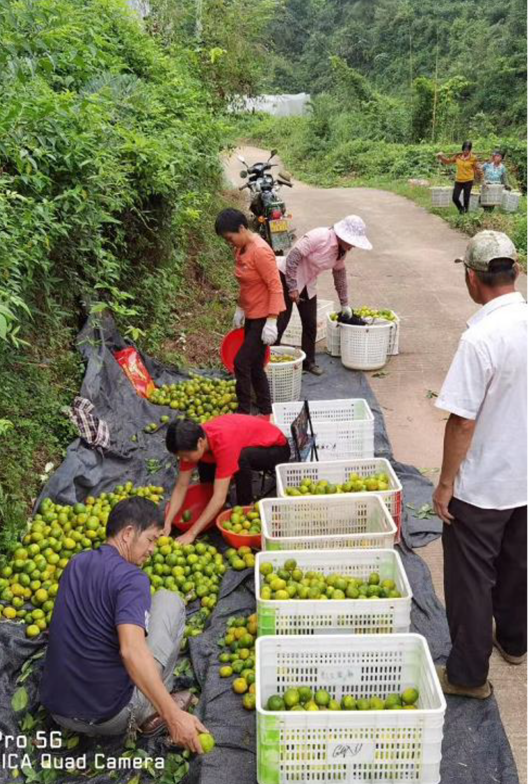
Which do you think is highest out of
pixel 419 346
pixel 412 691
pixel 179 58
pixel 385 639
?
pixel 179 58

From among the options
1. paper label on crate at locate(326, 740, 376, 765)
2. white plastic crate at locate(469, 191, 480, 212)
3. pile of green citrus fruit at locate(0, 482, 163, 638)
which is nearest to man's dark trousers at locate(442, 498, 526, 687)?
paper label on crate at locate(326, 740, 376, 765)

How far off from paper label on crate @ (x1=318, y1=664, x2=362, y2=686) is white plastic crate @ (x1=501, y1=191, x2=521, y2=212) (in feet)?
50.3

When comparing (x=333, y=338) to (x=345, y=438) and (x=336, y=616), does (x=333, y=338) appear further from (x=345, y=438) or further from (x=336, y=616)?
(x=336, y=616)

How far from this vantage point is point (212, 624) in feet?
13.5

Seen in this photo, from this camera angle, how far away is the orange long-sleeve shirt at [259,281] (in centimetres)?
599

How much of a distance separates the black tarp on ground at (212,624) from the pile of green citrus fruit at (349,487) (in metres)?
0.45

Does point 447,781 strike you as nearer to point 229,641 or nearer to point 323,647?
point 323,647

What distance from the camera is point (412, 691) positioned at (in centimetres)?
312

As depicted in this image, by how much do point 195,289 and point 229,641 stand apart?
6.53 metres

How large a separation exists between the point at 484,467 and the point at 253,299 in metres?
3.50

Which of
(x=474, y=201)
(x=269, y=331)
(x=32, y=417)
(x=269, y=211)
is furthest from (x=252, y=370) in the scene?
(x=474, y=201)

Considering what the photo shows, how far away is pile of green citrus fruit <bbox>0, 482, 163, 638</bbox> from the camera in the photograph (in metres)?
4.21

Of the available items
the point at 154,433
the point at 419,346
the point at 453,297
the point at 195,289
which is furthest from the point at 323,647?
the point at 453,297

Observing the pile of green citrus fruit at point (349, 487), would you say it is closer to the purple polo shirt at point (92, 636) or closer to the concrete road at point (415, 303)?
the concrete road at point (415, 303)
